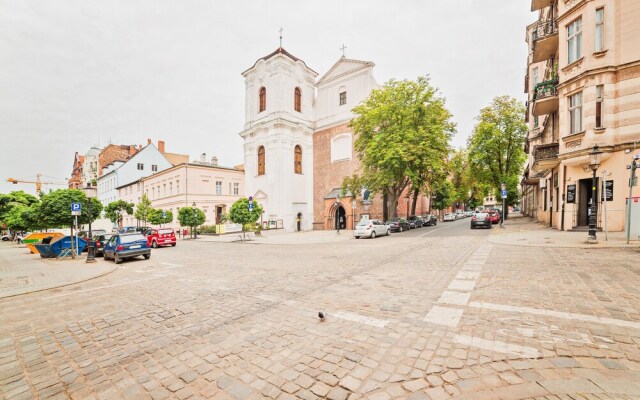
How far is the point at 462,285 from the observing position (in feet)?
21.7

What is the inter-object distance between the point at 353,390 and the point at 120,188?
63866mm

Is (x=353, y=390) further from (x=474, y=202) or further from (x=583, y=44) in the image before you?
(x=474, y=202)

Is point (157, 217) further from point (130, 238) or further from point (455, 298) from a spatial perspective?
point (455, 298)

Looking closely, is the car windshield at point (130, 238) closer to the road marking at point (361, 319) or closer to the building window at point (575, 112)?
the road marking at point (361, 319)

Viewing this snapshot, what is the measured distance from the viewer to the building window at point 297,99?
126 ft

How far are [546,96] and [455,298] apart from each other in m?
20.2

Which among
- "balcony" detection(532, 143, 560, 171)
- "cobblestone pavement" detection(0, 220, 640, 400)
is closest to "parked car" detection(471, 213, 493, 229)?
"balcony" detection(532, 143, 560, 171)

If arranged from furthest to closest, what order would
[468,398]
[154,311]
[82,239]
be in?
[82,239]
[154,311]
[468,398]

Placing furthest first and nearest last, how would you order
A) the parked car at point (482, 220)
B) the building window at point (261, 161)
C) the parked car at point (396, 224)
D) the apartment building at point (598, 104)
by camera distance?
1. the building window at point (261, 161)
2. the parked car at point (396, 224)
3. the parked car at point (482, 220)
4. the apartment building at point (598, 104)

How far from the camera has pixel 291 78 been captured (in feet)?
123

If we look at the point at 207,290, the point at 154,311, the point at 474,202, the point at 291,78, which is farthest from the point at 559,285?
the point at 474,202

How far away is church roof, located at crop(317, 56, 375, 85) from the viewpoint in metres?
35.5

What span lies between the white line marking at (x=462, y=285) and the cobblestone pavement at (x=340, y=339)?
22mm

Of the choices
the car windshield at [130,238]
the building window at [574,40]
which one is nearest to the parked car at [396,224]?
the building window at [574,40]
